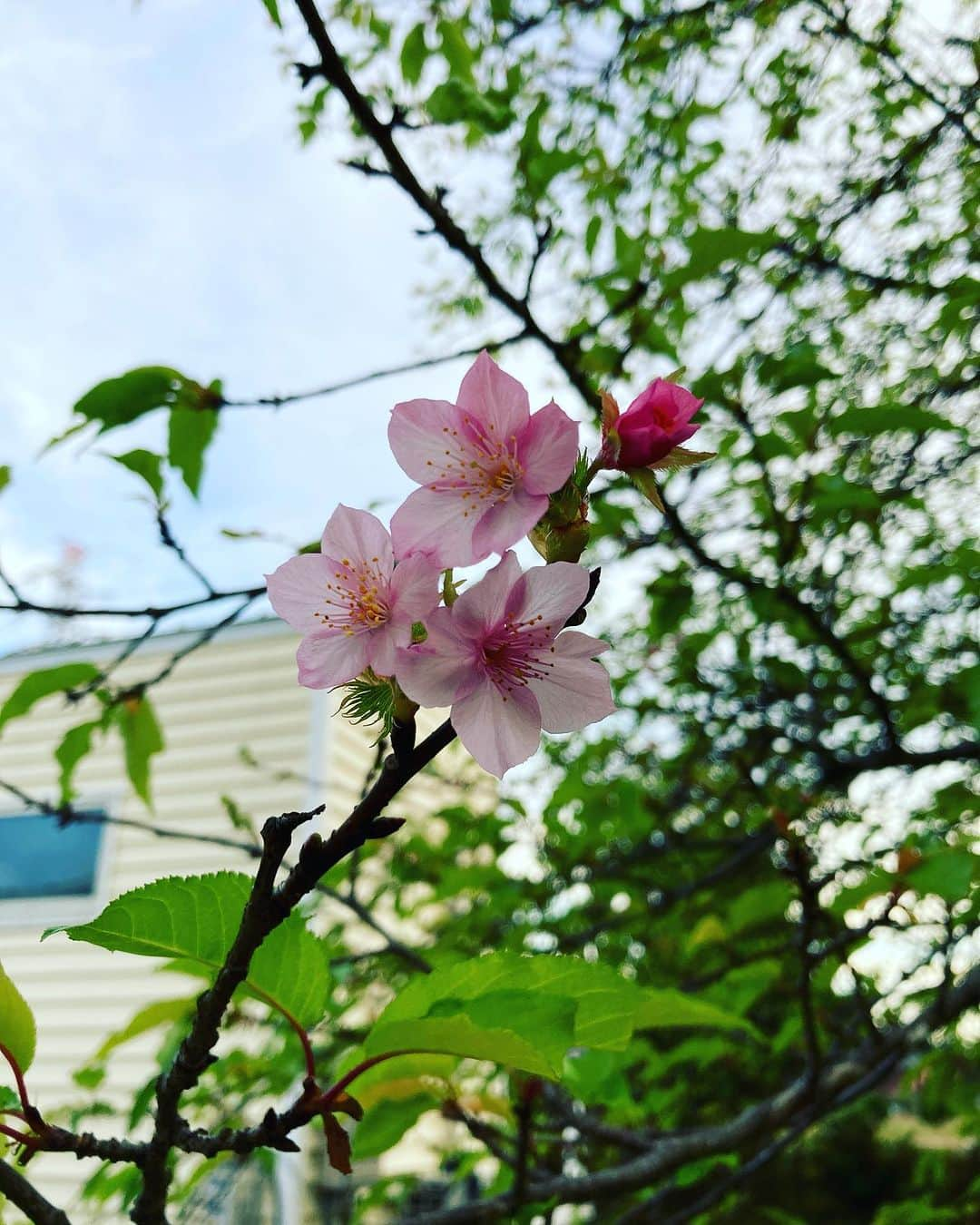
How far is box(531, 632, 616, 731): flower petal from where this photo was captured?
0.77 m

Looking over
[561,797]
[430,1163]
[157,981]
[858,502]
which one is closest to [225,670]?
[157,981]

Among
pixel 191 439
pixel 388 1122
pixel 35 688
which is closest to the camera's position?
pixel 388 1122

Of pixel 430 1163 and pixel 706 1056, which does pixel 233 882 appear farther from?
pixel 430 1163

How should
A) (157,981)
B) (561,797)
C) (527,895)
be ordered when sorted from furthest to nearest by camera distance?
1. (157,981)
2. (527,895)
3. (561,797)

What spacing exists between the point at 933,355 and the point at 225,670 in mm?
5732

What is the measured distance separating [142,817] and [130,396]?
614 centimetres

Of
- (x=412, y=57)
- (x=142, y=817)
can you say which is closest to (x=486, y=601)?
(x=412, y=57)

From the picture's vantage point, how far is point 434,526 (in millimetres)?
738

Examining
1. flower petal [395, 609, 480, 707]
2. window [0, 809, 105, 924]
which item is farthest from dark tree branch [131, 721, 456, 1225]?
window [0, 809, 105, 924]

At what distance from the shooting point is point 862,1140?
344 inches

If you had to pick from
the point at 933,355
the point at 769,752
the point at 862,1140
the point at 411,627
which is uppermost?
the point at 933,355

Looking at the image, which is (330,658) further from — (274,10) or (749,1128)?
(749,1128)

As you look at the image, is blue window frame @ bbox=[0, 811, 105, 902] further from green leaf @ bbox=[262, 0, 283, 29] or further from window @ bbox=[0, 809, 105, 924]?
green leaf @ bbox=[262, 0, 283, 29]

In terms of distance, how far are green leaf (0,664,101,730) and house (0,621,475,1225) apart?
436 centimetres
